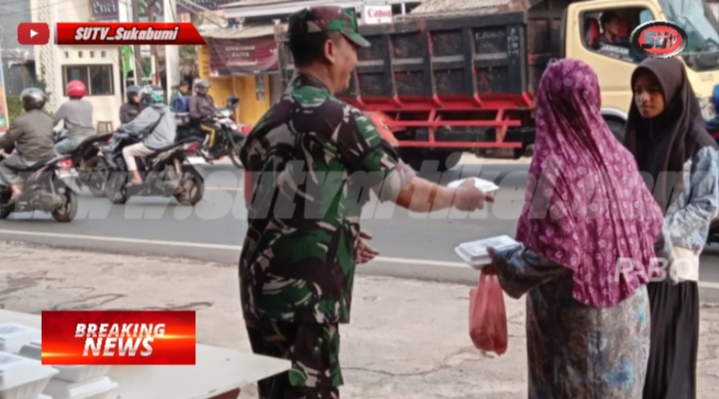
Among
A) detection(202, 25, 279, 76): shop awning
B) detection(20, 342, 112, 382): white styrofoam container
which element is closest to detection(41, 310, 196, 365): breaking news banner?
detection(20, 342, 112, 382): white styrofoam container

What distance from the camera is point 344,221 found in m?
2.51

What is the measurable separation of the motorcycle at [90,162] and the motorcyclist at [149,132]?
501 mm

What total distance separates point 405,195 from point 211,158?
1311 cm

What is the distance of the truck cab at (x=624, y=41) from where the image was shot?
10039 millimetres

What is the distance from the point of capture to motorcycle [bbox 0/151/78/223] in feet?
31.7

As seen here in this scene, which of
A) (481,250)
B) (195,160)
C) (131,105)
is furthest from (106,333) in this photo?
(131,105)

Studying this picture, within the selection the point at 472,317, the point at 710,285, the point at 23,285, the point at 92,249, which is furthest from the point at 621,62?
the point at 472,317

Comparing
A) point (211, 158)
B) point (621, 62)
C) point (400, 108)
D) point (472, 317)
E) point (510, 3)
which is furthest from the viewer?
point (211, 158)

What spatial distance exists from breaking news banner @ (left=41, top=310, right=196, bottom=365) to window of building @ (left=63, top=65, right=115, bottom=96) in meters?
12.4

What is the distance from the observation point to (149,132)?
10.7 m

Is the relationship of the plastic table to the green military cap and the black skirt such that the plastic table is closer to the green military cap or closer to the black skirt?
the green military cap

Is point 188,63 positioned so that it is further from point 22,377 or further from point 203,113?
point 22,377

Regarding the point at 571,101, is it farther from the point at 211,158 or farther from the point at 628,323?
the point at 211,158

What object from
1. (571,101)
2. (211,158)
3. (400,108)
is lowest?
(211,158)
